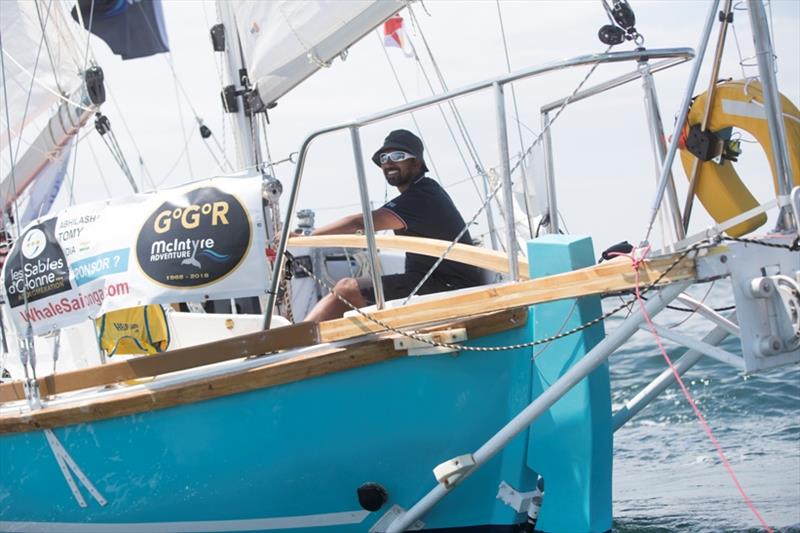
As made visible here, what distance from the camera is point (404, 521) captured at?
5.44 meters

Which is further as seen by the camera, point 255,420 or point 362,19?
point 362,19

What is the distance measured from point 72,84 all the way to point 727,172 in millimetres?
7391

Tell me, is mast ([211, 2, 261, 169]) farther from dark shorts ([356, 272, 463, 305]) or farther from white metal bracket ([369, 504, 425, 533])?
white metal bracket ([369, 504, 425, 533])

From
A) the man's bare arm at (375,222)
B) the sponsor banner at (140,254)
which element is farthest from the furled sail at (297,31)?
the sponsor banner at (140,254)

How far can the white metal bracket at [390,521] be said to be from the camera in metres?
5.57

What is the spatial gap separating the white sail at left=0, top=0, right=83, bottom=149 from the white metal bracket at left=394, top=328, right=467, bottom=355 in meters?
6.34

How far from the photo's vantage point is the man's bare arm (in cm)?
612

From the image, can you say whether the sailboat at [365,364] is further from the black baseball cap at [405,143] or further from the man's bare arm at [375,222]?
the black baseball cap at [405,143]

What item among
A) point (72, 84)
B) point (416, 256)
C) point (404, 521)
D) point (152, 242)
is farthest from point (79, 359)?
point (72, 84)

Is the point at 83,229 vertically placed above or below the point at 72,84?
below

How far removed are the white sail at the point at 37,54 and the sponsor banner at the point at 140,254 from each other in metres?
4.60

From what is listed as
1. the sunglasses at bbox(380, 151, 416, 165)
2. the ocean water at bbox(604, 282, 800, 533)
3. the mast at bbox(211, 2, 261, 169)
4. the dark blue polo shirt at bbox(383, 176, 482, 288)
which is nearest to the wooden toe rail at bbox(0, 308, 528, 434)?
the dark blue polo shirt at bbox(383, 176, 482, 288)

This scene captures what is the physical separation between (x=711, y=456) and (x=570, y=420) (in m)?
3.52

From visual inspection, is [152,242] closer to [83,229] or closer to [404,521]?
[83,229]
